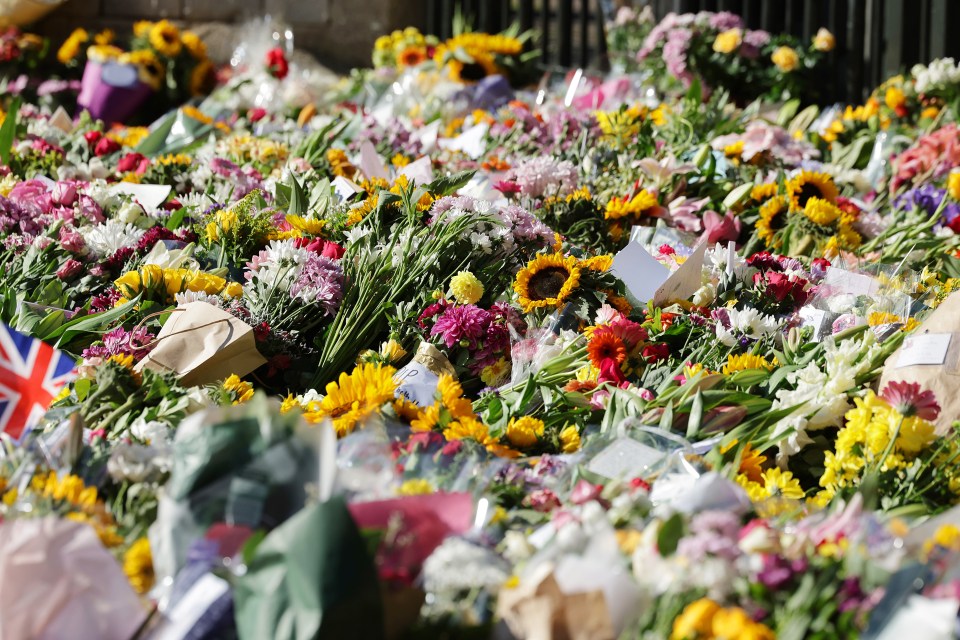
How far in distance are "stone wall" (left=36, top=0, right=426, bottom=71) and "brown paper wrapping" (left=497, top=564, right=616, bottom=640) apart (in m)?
5.62

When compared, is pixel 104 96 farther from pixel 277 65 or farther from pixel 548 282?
pixel 548 282

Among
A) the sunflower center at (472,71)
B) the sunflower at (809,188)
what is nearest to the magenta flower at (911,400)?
the sunflower at (809,188)

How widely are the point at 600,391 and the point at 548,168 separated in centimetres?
97

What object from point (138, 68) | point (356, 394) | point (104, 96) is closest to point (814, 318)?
point (356, 394)

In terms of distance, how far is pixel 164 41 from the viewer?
566 cm

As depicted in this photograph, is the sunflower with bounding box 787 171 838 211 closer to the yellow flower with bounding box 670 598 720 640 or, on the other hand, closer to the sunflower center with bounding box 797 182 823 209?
the sunflower center with bounding box 797 182 823 209

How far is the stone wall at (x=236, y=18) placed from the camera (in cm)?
625

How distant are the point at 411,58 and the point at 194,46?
3.94ft

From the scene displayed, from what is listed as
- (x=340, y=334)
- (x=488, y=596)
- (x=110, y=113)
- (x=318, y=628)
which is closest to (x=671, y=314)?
(x=340, y=334)

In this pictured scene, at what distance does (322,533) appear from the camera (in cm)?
103

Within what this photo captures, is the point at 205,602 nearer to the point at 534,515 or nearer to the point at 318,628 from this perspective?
the point at 318,628

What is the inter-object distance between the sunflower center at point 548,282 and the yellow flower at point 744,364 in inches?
14.2

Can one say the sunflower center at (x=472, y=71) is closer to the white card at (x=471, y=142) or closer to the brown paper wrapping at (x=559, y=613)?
the white card at (x=471, y=142)

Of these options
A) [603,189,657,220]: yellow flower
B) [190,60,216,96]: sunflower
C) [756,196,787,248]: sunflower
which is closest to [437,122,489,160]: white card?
[603,189,657,220]: yellow flower
